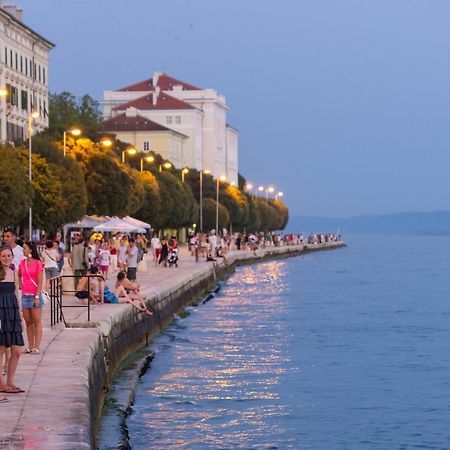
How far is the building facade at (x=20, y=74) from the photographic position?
90.6 metres

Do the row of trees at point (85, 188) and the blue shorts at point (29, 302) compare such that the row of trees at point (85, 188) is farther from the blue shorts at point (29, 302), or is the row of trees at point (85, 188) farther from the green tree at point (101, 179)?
the blue shorts at point (29, 302)

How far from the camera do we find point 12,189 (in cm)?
5319

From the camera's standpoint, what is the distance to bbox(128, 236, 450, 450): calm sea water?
20.7 metres

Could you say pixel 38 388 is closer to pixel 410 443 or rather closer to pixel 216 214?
pixel 410 443

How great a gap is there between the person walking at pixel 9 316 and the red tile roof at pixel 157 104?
517 ft

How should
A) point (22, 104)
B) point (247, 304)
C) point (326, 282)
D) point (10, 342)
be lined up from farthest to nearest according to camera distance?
point (22, 104) → point (326, 282) → point (247, 304) → point (10, 342)

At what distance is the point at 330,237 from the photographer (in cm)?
18625

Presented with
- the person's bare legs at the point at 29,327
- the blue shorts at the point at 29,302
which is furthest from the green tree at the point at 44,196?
the blue shorts at the point at 29,302

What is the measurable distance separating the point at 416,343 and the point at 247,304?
1577cm

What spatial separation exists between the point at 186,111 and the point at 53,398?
523 feet

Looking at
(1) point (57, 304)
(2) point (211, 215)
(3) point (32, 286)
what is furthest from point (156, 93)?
(3) point (32, 286)

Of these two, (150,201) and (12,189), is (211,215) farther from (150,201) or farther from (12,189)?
(12,189)

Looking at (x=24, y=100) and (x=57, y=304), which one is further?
(x=24, y=100)

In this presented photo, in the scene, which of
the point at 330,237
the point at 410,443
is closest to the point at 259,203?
the point at 330,237
